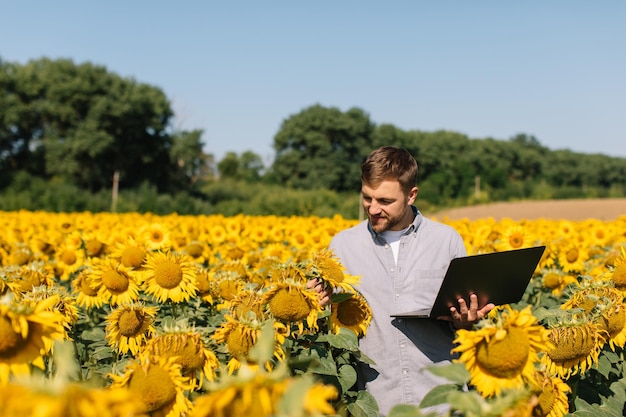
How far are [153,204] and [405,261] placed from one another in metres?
20.5

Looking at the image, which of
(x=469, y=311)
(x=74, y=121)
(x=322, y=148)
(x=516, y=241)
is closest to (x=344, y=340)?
(x=469, y=311)

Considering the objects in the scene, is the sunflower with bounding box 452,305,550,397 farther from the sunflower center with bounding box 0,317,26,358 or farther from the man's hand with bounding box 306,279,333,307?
the sunflower center with bounding box 0,317,26,358

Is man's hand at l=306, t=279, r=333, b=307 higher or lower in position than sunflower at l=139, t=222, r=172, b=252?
higher

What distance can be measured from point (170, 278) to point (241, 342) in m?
1.21

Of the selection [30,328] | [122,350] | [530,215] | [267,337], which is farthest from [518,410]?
[530,215]

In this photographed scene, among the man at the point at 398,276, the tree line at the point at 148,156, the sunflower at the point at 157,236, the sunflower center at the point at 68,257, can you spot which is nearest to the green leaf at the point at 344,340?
the man at the point at 398,276

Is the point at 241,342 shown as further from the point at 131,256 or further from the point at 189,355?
the point at 131,256

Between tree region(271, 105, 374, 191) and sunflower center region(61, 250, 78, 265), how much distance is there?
3979 cm

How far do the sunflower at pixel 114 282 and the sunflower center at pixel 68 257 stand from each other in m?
1.74

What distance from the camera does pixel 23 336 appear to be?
133 cm

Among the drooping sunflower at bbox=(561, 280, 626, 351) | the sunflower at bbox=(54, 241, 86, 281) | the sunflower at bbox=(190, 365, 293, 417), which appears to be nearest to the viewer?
the sunflower at bbox=(190, 365, 293, 417)

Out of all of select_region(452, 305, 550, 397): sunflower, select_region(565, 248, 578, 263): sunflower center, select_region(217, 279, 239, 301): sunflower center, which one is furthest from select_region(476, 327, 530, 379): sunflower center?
select_region(565, 248, 578, 263): sunflower center

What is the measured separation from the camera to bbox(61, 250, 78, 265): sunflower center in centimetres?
471

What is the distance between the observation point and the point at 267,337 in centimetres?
104
